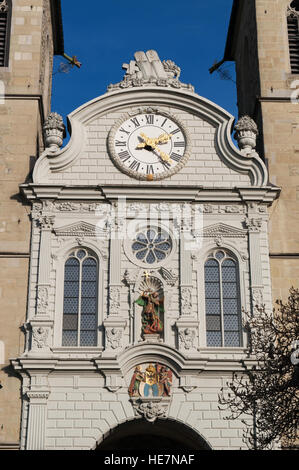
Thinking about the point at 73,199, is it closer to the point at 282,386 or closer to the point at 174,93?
the point at 174,93

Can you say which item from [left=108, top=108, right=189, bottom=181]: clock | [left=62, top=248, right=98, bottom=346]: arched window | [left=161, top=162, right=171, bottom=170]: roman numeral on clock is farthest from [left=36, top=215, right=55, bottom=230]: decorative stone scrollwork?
[left=161, top=162, right=171, bottom=170]: roman numeral on clock

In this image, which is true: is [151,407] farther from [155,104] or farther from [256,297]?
[155,104]

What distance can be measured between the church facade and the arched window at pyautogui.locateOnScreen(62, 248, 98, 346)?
35 mm

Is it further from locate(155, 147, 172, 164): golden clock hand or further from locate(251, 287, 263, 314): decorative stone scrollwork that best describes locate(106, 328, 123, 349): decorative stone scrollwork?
locate(155, 147, 172, 164): golden clock hand

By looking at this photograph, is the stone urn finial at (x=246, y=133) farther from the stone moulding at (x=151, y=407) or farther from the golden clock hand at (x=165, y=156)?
the stone moulding at (x=151, y=407)

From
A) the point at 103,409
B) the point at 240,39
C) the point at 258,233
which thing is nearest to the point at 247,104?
the point at 240,39

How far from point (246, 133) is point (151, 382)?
288 inches

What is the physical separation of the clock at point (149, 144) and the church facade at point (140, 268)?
0.04 m

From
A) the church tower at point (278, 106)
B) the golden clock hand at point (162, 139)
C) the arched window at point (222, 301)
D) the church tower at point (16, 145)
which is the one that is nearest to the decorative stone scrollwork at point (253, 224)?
the church tower at point (278, 106)

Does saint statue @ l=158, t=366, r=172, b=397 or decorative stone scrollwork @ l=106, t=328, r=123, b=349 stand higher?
decorative stone scrollwork @ l=106, t=328, r=123, b=349

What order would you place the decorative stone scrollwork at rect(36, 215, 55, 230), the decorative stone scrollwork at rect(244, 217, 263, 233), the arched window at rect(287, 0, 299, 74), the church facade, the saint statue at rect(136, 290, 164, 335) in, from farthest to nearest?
the arched window at rect(287, 0, 299, 74)
the decorative stone scrollwork at rect(244, 217, 263, 233)
the decorative stone scrollwork at rect(36, 215, 55, 230)
the saint statue at rect(136, 290, 164, 335)
the church facade

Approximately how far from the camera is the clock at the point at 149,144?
81.9ft

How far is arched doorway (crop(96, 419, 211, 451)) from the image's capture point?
2212 centimetres

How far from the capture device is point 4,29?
92.1ft
